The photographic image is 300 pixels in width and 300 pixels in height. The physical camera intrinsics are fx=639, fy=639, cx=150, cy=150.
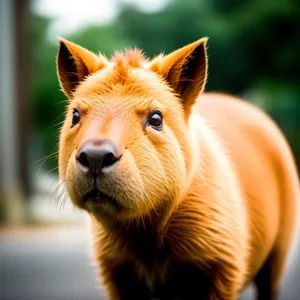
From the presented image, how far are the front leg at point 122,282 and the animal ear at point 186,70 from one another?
0.90 metres

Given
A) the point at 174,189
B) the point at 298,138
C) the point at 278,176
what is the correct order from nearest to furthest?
1. the point at 174,189
2. the point at 278,176
3. the point at 298,138

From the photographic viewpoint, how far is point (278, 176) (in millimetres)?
4023

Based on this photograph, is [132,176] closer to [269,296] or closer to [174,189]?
[174,189]

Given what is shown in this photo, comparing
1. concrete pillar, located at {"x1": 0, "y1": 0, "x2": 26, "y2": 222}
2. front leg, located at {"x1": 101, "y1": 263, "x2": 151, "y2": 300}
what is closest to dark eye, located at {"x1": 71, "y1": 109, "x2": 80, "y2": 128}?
front leg, located at {"x1": 101, "y1": 263, "x2": 151, "y2": 300}

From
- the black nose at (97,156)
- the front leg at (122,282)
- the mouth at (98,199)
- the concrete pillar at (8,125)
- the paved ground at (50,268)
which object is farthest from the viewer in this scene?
the concrete pillar at (8,125)

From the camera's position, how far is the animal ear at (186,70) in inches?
119

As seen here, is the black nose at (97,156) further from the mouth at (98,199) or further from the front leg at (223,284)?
the front leg at (223,284)

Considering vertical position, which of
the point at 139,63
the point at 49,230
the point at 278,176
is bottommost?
the point at 49,230

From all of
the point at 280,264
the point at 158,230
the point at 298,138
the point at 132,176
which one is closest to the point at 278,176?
the point at 280,264

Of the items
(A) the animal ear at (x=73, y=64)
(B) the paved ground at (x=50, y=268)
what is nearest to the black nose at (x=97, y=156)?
(A) the animal ear at (x=73, y=64)

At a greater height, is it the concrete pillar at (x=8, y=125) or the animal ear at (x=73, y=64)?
the animal ear at (x=73, y=64)

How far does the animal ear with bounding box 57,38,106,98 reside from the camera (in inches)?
120

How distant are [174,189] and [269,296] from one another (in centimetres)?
153

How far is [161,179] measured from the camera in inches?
113
